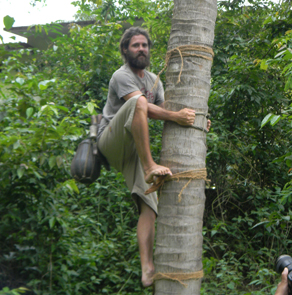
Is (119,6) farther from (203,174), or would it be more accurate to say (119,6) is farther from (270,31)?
(203,174)

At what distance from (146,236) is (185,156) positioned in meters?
0.77

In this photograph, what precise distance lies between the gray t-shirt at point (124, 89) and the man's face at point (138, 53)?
73mm

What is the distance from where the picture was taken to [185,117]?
2520mm

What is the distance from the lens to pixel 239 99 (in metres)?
5.52

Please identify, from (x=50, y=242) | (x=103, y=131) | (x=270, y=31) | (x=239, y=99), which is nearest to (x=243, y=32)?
(x=270, y=31)

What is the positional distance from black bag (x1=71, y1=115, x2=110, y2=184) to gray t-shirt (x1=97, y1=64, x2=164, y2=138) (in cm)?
11


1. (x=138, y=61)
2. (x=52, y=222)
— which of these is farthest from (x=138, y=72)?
(x=52, y=222)

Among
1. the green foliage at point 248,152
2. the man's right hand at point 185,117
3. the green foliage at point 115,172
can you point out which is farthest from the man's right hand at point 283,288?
the green foliage at point 248,152

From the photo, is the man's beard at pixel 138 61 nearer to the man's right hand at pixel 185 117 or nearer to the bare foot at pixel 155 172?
the man's right hand at pixel 185 117

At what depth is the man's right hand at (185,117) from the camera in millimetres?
2521

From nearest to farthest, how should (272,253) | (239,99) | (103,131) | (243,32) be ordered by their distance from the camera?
(103,131) → (272,253) → (239,99) → (243,32)

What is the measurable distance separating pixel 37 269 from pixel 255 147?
336 centimetres

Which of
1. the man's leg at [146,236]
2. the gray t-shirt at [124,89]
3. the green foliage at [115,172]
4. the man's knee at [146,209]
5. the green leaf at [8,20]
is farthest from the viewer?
the green foliage at [115,172]

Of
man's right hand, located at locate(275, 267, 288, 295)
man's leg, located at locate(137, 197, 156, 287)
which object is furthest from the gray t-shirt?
man's right hand, located at locate(275, 267, 288, 295)
